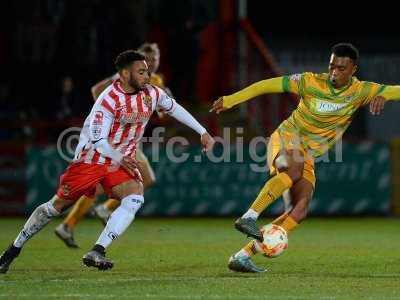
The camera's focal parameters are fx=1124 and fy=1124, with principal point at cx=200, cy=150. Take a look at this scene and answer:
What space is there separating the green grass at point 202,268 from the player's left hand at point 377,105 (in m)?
1.42

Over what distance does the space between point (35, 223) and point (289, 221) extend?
2.23 metres

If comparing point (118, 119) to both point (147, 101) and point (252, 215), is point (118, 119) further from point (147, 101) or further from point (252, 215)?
point (252, 215)

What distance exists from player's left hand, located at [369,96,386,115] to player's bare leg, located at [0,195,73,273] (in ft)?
9.13

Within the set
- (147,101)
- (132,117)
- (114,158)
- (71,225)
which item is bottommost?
(71,225)

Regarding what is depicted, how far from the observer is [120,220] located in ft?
31.8

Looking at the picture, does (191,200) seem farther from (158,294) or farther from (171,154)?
(158,294)

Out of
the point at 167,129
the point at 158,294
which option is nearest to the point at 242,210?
the point at 167,129

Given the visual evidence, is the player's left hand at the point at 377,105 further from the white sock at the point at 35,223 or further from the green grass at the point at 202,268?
the white sock at the point at 35,223

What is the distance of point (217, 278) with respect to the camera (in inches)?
368

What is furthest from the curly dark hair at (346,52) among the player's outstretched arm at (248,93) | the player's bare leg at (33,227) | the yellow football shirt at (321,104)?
the player's bare leg at (33,227)

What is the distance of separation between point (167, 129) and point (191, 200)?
188 centimetres

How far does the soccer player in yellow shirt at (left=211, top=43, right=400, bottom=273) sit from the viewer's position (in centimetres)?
991

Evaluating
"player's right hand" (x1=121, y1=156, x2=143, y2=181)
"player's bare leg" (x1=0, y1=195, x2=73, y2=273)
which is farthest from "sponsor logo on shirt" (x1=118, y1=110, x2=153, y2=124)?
"player's bare leg" (x1=0, y1=195, x2=73, y2=273)

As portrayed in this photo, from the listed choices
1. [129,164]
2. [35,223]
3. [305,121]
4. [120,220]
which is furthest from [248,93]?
[35,223]
